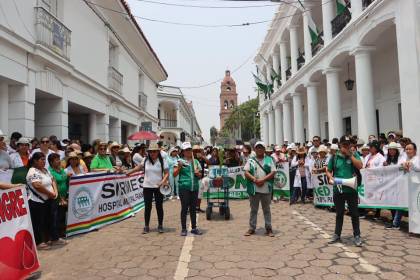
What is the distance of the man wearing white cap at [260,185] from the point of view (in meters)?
6.55

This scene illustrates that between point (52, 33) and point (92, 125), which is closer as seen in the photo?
point (52, 33)

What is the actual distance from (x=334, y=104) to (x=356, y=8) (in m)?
4.42

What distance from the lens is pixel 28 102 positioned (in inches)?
368

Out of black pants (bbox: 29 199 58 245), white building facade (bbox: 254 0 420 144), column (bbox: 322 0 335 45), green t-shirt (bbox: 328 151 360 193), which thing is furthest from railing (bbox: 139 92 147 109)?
green t-shirt (bbox: 328 151 360 193)

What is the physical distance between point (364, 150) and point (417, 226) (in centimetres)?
272

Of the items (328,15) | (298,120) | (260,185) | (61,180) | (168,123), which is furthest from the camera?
(168,123)

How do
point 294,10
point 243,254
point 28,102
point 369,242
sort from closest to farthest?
point 243,254
point 369,242
point 28,102
point 294,10

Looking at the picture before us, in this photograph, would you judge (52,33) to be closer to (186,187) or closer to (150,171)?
(150,171)

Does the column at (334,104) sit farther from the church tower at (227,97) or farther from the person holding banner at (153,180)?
the church tower at (227,97)

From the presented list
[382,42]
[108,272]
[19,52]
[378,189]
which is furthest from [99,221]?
[382,42]

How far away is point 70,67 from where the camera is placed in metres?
11.5

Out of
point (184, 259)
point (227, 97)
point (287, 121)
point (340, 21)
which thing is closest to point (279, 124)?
point (287, 121)

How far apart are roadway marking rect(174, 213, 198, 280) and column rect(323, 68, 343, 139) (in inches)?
451

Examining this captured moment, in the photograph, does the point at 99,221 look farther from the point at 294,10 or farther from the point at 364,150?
the point at 294,10
